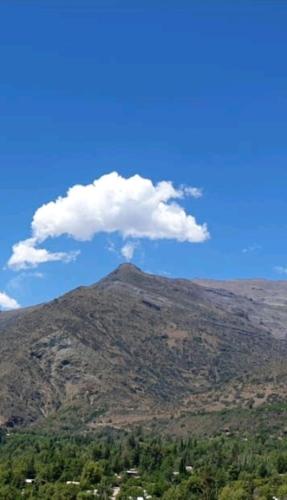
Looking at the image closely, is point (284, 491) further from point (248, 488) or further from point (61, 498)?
point (61, 498)

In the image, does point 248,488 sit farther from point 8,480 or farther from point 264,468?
point 8,480

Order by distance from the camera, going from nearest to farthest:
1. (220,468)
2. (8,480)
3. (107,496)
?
1. (107,496)
2. (8,480)
3. (220,468)

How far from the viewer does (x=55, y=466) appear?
19188cm

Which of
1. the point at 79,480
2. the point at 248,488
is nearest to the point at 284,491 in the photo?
the point at 248,488

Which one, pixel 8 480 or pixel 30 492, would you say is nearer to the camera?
pixel 30 492

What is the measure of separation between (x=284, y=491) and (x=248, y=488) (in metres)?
8.28

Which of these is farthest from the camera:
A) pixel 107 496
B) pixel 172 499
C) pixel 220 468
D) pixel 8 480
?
pixel 220 468

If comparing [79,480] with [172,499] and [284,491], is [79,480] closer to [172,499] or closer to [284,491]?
[172,499]

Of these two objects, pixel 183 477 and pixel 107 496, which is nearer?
pixel 107 496

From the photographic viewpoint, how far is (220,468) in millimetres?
193375

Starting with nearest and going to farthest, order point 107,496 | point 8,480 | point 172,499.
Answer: point 172,499
point 107,496
point 8,480

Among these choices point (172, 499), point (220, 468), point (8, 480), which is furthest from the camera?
point (220, 468)

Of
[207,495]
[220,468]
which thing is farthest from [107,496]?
[220,468]

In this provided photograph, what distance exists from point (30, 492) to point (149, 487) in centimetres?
2814
